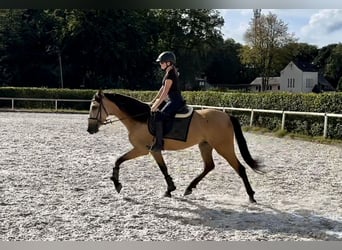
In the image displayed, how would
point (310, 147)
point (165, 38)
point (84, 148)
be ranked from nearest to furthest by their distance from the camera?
point (84, 148) < point (310, 147) < point (165, 38)

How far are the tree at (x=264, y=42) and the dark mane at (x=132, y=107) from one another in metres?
4.41

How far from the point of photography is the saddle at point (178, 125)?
3139mm

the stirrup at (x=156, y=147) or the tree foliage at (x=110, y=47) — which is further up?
the tree foliage at (x=110, y=47)

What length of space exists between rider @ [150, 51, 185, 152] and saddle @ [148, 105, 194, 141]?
3cm

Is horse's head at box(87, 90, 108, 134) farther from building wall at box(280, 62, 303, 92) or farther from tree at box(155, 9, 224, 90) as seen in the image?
building wall at box(280, 62, 303, 92)

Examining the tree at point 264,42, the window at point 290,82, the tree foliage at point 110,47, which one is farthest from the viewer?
the window at point 290,82

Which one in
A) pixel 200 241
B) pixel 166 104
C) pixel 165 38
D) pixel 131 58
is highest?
pixel 165 38

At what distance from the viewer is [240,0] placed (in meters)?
3.14

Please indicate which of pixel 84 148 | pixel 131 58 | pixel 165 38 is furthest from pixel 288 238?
pixel 165 38

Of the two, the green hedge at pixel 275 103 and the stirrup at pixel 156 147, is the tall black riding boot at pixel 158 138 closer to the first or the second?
the stirrup at pixel 156 147

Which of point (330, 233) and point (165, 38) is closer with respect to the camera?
point (330, 233)

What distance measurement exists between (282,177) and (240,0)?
5.66 feet

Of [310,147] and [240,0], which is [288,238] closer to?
[240,0]

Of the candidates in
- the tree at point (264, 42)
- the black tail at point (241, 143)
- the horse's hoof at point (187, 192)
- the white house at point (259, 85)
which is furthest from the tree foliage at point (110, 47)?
the horse's hoof at point (187, 192)
